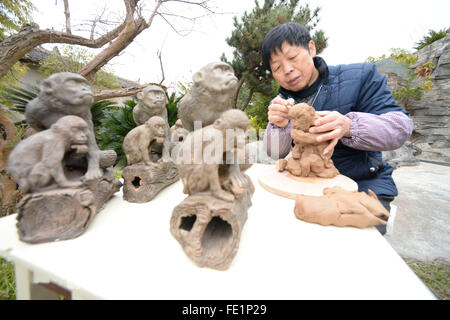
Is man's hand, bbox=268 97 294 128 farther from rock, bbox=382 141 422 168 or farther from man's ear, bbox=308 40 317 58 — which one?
rock, bbox=382 141 422 168

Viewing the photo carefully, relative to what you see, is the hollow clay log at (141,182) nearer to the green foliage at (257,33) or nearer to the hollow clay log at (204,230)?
the hollow clay log at (204,230)

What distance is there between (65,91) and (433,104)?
1192 centimetres

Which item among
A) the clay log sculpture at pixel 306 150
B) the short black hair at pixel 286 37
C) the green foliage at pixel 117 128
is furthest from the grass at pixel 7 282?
the short black hair at pixel 286 37

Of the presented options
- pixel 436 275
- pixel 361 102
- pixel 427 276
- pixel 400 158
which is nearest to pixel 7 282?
pixel 361 102

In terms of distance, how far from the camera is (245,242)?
1.08 metres

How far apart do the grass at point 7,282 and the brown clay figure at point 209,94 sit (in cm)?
168

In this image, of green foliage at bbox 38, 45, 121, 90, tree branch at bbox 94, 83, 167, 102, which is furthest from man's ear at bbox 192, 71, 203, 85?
green foliage at bbox 38, 45, 121, 90

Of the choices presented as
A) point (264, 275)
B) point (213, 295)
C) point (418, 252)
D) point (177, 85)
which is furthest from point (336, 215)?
point (177, 85)

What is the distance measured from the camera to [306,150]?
1.77 meters

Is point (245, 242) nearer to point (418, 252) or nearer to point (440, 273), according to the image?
point (440, 273)

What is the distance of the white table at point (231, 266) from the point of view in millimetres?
799

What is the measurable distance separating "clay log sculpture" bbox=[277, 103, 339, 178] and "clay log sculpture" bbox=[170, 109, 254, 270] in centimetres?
77

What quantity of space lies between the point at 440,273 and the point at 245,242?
244 cm

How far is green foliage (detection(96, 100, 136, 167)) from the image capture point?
3.13 m
